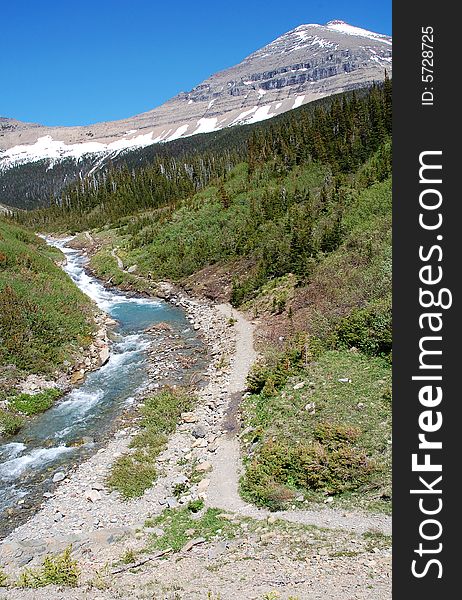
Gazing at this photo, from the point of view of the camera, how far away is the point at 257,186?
51781mm

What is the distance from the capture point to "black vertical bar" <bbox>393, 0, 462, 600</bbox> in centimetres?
563

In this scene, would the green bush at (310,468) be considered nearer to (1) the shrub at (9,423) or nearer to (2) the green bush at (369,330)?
(2) the green bush at (369,330)

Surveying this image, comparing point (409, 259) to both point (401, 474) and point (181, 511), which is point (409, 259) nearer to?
point (401, 474)

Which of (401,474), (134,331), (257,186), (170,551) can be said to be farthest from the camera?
(257,186)

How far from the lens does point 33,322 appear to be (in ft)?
75.9

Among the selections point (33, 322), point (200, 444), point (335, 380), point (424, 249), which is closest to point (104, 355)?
point (33, 322)

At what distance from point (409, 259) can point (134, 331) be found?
2394cm

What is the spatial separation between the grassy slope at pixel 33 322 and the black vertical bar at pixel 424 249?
15.3m

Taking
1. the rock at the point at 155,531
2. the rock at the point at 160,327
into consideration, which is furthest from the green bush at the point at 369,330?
the rock at the point at 160,327

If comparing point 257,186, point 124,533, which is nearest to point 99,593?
point 124,533

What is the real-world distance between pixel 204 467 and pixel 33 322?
44.9 ft

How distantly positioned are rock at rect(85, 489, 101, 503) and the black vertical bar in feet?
31.1

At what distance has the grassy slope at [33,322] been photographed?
64.7 ft

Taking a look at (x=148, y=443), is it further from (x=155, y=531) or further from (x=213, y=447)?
(x=155, y=531)
